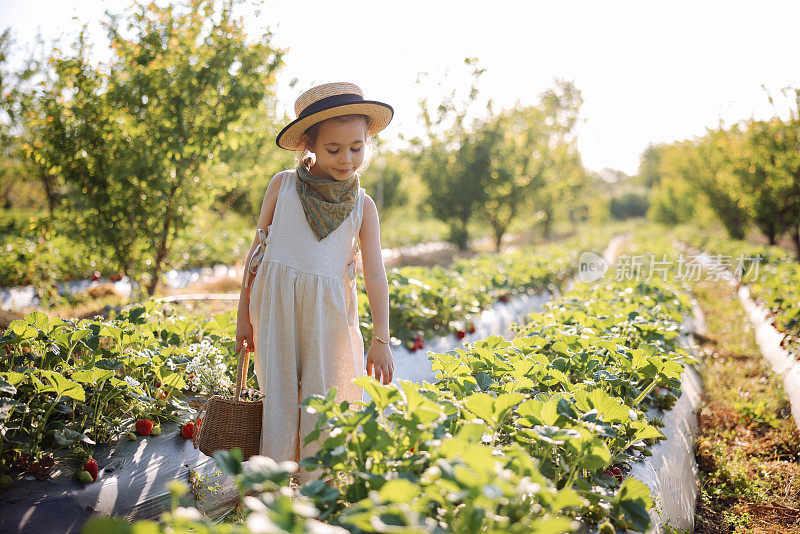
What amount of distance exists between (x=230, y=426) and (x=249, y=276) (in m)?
0.55

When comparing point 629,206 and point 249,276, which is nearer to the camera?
point 249,276

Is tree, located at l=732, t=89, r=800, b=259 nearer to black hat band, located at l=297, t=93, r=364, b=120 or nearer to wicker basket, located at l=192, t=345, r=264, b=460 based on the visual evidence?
black hat band, located at l=297, t=93, r=364, b=120

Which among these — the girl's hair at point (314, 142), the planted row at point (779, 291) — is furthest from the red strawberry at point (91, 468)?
the planted row at point (779, 291)

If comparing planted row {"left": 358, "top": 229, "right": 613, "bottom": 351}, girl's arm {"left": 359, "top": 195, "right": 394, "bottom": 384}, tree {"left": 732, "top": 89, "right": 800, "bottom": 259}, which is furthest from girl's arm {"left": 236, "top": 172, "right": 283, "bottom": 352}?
tree {"left": 732, "top": 89, "right": 800, "bottom": 259}

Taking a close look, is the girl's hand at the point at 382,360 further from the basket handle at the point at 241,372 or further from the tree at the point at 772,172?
the tree at the point at 772,172

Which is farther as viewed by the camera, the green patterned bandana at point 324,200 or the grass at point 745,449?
the grass at point 745,449

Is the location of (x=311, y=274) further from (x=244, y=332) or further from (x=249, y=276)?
(x=244, y=332)

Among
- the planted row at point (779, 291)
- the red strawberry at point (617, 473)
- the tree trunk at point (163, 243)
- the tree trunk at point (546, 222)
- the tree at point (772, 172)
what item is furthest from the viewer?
the tree trunk at point (546, 222)

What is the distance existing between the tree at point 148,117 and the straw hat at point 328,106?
336 cm

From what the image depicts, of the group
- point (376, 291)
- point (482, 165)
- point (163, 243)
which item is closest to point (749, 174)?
point (482, 165)

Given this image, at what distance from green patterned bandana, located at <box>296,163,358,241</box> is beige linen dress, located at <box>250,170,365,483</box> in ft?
0.10

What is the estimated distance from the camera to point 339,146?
5.82 feet

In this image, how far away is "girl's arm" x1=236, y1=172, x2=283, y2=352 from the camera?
1896 mm

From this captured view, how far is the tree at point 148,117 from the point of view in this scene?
4555mm
